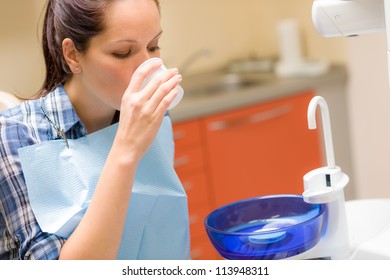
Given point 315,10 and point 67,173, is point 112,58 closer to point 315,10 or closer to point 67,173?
point 67,173

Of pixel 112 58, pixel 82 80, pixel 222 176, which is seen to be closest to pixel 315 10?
pixel 112 58

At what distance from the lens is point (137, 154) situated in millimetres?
1112

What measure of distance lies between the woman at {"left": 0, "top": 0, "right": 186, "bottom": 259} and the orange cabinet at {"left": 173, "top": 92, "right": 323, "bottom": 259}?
128 centimetres

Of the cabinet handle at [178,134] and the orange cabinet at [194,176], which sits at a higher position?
the cabinet handle at [178,134]

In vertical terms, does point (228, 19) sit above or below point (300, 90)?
above

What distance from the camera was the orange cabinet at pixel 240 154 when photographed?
2.64 metres

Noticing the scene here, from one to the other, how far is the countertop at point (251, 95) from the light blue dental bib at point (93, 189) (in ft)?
3.78

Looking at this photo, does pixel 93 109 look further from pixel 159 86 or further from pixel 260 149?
pixel 260 149

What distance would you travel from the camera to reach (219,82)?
3.18 m

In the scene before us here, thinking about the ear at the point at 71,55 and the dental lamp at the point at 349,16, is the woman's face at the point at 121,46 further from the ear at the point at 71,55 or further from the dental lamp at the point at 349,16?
the dental lamp at the point at 349,16

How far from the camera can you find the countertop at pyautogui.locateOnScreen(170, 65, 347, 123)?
261 centimetres

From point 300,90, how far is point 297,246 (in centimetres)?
178

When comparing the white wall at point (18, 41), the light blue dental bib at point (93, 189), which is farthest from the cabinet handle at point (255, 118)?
the light blue dental bib at point (93, 189)

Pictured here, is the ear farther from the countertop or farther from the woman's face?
the countertop
